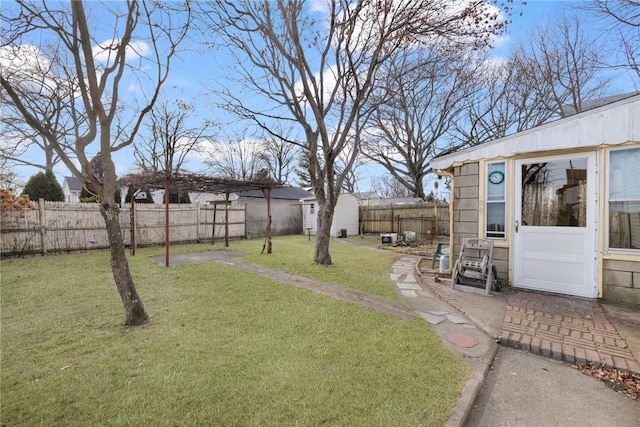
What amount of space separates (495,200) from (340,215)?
1141cm

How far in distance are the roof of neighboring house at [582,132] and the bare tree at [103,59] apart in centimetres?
549

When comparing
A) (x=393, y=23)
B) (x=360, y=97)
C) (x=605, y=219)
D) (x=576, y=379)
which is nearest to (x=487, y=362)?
(x=576, y=379)

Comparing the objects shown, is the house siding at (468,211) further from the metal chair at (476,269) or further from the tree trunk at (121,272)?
the tree trunk at (121,272)

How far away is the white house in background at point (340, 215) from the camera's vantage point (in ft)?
53.0

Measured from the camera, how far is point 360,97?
6770mm

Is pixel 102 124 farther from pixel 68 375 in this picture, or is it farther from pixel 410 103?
pixel 410 103

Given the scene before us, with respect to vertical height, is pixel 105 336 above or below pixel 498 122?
below

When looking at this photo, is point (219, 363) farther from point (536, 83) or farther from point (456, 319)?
point (536, 83)

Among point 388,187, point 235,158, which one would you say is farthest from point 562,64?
point 235,158

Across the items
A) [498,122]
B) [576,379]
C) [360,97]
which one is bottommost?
[576,379]

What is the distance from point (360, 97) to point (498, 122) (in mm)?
12849

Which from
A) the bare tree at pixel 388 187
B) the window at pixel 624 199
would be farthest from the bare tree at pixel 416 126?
the bare tree at pixel 388 187

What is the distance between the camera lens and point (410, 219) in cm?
1423

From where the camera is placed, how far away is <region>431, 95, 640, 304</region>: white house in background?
4004 millimetres
